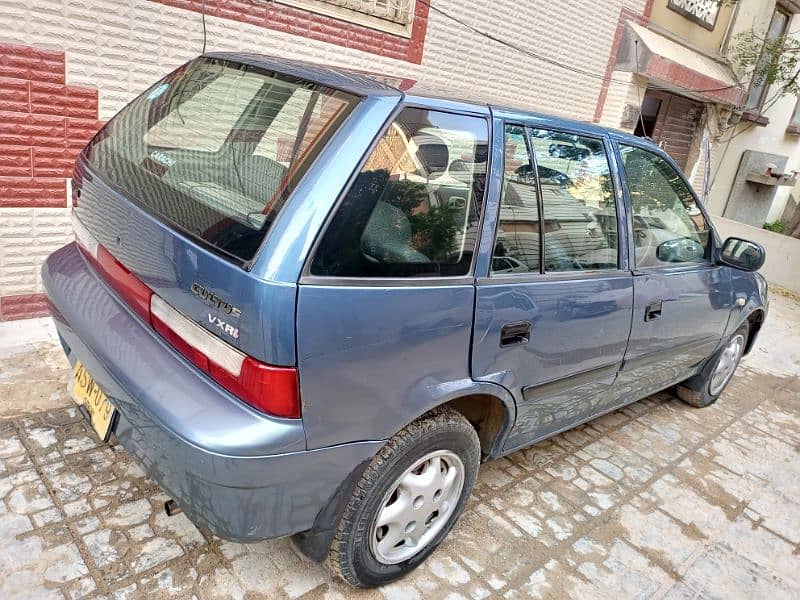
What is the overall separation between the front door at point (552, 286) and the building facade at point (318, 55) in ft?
1.47

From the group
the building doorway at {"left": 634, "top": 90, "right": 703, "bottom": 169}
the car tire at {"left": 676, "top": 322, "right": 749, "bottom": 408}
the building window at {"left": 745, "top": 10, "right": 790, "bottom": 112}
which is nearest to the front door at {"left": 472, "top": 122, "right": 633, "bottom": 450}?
the car tire at {"left": 676, "top": 322, "right": 749, "bottom": 408}

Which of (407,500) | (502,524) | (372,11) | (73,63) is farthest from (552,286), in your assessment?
(372,11)

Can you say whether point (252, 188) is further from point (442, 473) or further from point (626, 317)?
point (626, 317)

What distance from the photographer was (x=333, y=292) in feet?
5.70

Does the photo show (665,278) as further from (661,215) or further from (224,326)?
(224,326)

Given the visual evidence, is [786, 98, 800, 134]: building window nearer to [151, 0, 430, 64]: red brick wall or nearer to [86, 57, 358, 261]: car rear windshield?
[151, 0, 430, 64]: red brick wall

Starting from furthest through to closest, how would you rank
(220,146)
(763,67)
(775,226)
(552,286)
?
1. (775,226)
2. (763,67)
3. (552,286)
4. (220,146)

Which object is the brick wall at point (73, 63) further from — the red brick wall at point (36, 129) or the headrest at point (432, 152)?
the headrest at point (432, 152)

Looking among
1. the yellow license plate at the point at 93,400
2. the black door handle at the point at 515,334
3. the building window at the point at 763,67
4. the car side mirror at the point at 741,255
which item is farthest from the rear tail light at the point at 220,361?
the building window at the point at 763,67

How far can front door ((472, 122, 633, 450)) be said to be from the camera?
2.25 metres

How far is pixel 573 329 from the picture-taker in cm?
257

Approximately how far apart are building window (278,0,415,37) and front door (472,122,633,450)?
→ 3112 mm

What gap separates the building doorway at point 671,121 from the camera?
10.1m

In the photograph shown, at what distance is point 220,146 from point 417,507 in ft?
5.03
